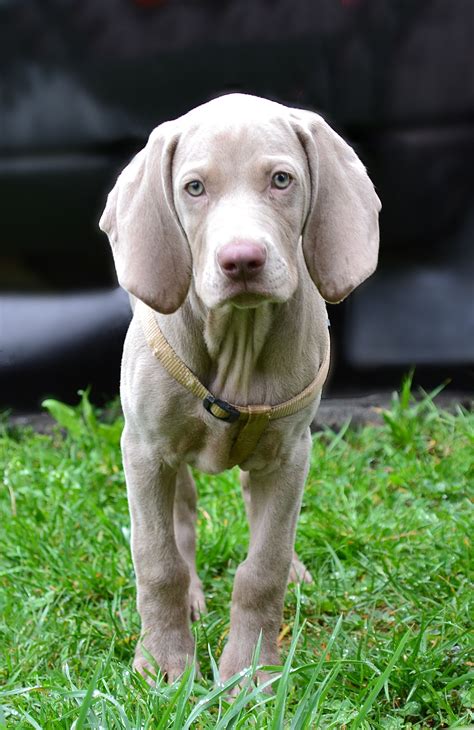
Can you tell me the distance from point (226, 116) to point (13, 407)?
368cm

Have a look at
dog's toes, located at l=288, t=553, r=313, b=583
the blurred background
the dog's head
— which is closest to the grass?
dog's toes, located at l=288, t=553, r=313, b=583

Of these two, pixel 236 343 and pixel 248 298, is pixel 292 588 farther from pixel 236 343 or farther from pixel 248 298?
pixel 248 298

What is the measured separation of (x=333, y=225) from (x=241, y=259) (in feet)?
1.59

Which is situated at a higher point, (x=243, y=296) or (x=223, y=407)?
(x=243, y=296)

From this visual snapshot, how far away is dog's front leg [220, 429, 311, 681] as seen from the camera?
11.2 feet

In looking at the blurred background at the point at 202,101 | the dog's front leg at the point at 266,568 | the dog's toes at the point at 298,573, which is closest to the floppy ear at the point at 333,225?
the dog's front leg at the point at 266,568

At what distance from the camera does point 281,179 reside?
2.91 m

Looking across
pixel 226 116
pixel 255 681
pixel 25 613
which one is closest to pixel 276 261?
pixel 226 116

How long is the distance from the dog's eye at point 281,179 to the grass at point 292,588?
1.22m

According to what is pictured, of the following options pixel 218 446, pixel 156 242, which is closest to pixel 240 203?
pixel 156 242

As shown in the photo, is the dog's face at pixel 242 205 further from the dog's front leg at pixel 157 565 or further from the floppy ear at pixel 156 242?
the dog's front leg at pixel 157 565

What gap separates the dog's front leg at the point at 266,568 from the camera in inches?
134

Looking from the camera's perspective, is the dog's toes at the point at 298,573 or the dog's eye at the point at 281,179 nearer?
the dog's eye at the point at 281,179

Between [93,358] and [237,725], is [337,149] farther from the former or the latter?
[93,358]
